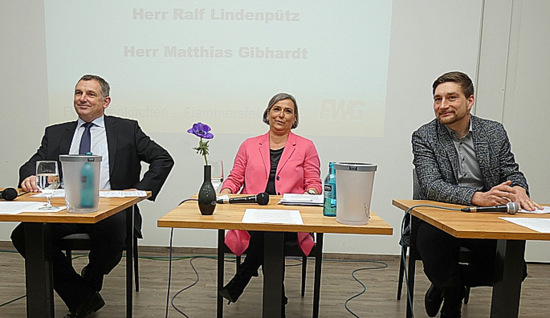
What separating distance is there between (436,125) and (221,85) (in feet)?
5.96

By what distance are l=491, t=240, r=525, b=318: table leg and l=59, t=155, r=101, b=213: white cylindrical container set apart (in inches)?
58.1

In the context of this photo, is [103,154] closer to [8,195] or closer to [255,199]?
[8,195]

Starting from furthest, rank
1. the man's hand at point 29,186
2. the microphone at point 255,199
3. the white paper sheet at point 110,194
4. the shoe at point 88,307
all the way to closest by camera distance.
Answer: the shoe at point 88,307 < the man's hand at point 29,186 < the white paper sheet at point 110,194 < the microphone at point 255,199

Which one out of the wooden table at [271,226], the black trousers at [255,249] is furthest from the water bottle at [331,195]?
the black trousers at [255,249]

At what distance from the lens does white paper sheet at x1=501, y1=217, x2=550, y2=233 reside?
123 centimetres

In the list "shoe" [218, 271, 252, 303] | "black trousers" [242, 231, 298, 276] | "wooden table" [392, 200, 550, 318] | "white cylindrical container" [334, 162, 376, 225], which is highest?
"white cylindrical container" [334, 162, 376, 225]

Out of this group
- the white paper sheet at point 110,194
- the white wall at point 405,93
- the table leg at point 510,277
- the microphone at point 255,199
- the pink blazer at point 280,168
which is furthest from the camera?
the white wall at point 405,93

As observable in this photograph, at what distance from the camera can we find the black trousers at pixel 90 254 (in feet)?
6.26

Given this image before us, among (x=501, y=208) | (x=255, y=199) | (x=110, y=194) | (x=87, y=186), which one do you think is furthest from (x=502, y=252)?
(x=110, y=194)

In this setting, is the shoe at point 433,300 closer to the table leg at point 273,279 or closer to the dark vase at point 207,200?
the table leg at point 273,279

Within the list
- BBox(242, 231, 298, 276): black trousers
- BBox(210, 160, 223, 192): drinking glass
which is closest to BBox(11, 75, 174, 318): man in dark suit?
BBox(242, 231, 298, 276): black trousers

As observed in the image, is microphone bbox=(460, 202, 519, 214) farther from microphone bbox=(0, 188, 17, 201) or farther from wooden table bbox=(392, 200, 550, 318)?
microphone bbox=(0, 188, 17, 201)

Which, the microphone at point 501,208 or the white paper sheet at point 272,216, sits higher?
the microphone at point 501,208

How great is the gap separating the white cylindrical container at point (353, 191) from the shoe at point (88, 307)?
1.48 m
